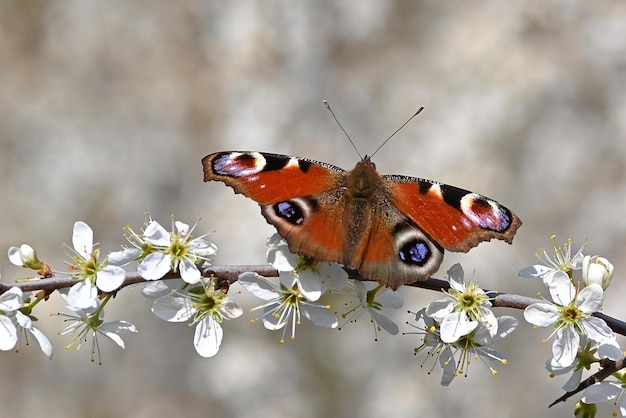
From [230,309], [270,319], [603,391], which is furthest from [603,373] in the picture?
[230,309]

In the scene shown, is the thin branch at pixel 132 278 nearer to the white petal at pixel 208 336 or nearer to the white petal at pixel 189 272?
the white petal at pixel 189 272

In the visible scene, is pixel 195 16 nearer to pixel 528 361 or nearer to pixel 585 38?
pixel 585 38

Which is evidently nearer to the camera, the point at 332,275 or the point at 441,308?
the point at 332,275

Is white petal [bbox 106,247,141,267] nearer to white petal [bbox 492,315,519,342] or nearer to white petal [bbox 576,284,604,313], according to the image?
white petal [bbox 492,315,519,342]

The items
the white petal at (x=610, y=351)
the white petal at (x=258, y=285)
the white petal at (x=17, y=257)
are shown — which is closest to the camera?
the white petal at (x=610, y=351)

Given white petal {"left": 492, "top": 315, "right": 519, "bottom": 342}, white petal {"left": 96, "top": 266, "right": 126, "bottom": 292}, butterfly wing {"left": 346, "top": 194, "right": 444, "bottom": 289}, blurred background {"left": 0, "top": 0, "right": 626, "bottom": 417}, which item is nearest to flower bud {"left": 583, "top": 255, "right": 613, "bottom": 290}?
white petal {"left": 492, "top": 315, "right": 519, "bottom": 342}

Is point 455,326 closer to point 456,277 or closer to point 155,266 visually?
point 456,277

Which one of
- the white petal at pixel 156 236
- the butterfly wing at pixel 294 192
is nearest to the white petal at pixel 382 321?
the butterfly wing at pixel 294 192
